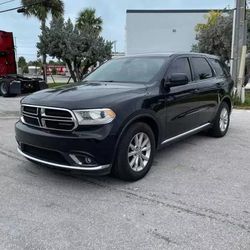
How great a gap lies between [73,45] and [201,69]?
15.8 m

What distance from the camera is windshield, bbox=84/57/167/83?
Result: 5090 millimetres

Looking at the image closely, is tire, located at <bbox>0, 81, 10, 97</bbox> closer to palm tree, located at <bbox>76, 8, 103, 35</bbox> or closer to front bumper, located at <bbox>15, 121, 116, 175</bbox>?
front bumper, located at <bbox>15, 121, 116, 175</bbox>

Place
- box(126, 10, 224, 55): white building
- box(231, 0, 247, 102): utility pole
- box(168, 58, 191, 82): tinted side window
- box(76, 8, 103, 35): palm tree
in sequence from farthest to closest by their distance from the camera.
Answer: box(76, 8, 103, 35): palm tree, box(126, 10, 224, 55): white building, box(231, 0, 247, 102): utility pole, box(168, 58, 191, 82): tinted side window

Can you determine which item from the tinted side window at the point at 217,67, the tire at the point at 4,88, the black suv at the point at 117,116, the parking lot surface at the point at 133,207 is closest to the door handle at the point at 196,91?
the black suv at the point at 117,116

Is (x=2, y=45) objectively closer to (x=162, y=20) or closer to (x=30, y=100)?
(x=30, y=100)

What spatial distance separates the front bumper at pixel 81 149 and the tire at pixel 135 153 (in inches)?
6.9

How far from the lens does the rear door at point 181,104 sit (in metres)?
5.03

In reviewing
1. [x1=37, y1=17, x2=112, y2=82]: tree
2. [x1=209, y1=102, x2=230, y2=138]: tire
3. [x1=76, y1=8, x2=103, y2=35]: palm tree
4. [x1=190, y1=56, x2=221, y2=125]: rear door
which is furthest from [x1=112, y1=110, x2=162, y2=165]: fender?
[x1=76, y1=8, x2=103, y2=35]: palm tree

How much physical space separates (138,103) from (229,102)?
3.54 meters

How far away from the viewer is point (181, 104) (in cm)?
528

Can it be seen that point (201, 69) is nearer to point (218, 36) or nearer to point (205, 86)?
point (205, 86)

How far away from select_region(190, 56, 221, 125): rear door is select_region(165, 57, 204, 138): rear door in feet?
0.52

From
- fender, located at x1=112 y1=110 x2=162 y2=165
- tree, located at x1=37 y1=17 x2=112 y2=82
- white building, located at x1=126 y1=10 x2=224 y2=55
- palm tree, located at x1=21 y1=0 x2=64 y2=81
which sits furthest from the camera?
white building, located at x1=126 y1=10 x2=224 y2=55

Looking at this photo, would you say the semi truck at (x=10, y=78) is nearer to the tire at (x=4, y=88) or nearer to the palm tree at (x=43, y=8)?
the tire at (x=4, y=88)
